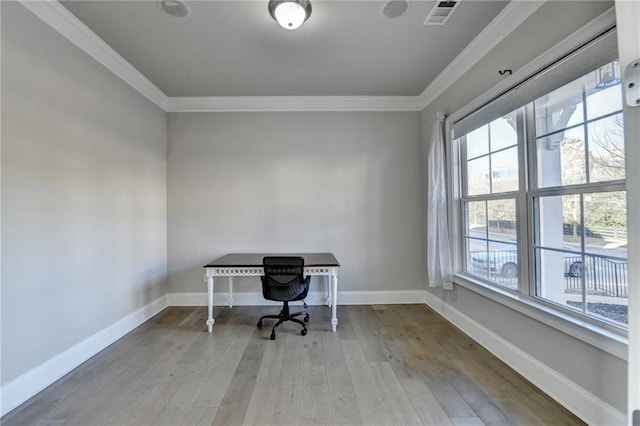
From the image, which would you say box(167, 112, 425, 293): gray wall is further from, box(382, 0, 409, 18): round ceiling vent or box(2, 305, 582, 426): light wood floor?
box(382, 0, 409, 18): round ceiling vent

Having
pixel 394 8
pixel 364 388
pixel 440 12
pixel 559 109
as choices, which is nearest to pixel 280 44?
pixel 394 8

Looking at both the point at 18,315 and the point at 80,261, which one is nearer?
the point at 18,315

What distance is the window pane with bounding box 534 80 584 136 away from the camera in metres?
1.83

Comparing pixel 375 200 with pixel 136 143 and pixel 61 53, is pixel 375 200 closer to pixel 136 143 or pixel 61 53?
pixel 136 143

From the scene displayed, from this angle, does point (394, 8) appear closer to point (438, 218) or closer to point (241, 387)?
point (438, 218)

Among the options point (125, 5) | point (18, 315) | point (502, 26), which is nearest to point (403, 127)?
point (502, 26)

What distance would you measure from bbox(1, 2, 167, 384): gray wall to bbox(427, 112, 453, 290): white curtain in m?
3.43

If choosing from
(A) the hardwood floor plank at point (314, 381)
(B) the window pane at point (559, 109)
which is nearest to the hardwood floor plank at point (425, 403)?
(A) the hardwood floor plank at point (314, 381)

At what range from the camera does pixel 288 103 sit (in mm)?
3834

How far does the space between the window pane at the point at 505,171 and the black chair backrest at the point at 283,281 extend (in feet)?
6.66

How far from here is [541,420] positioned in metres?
1.69

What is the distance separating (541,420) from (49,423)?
2987mm

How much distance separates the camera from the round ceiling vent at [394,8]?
6.85 feet

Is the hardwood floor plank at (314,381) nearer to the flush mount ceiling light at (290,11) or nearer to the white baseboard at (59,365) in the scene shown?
the white baseboard at (59,365)
